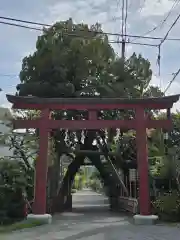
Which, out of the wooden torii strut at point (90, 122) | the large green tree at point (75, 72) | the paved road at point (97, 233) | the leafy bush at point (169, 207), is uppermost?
the large green tree at point (75, 72)

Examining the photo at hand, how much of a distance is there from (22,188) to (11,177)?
2.36 ft

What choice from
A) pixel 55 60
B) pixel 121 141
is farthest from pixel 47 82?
pixel 121 141

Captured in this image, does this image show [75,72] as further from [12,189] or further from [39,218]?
[39,218]

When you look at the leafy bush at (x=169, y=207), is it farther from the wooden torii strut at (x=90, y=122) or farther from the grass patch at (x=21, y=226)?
the grass patch at (x=21, y=226)

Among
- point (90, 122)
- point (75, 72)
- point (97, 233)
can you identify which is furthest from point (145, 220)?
point (75, 72)

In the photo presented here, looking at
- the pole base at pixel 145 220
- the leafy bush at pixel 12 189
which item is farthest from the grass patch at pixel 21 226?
the pole base at pixel 145 220

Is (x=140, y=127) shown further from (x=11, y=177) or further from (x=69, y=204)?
(x=69, y=204)

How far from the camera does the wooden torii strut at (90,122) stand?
42.1 feet

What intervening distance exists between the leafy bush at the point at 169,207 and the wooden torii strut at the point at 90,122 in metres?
0.88

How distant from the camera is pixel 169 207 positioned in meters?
12.8

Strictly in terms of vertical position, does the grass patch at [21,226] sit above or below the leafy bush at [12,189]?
below

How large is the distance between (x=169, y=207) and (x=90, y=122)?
439 cm

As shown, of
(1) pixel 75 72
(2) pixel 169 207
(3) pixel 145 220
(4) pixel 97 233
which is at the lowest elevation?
(4) pixel 97 233

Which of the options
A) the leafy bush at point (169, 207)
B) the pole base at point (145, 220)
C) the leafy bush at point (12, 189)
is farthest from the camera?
the leafy bush at point (12, 189)
